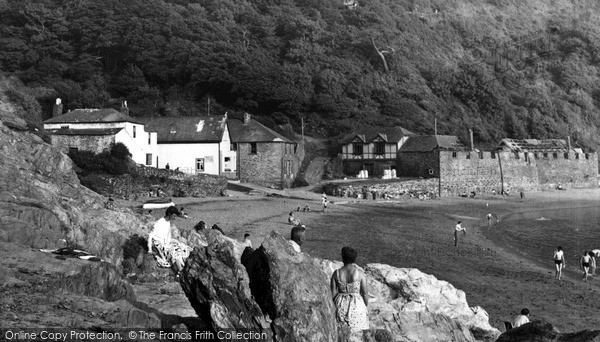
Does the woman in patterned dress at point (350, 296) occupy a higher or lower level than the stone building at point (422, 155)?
lower

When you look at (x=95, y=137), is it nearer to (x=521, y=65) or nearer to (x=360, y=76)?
(x=360, y=76)

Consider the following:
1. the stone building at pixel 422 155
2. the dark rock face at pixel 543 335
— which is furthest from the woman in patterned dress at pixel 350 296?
the stone building at pixel 422 155

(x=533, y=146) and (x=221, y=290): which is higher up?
(x=533, y=146)

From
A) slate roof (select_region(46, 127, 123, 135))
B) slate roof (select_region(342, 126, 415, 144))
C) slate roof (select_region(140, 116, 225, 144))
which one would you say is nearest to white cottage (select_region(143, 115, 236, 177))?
slate roof (select_region(140, 116, 225, 144))

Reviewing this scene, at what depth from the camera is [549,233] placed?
32.2 meters

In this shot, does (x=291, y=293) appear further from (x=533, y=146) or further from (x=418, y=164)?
(x=533, y=146)

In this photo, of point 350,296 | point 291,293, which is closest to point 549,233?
point 350,296

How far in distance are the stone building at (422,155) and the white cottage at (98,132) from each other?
22.6 metres

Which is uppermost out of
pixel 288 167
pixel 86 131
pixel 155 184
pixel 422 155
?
pixel 86 131

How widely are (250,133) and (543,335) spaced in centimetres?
4114

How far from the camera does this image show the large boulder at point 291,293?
718cm

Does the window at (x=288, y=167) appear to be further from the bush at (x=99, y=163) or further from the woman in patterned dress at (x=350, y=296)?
the woman in patterned dress at (x=350, y=296)

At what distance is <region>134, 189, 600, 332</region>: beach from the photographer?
1745cm

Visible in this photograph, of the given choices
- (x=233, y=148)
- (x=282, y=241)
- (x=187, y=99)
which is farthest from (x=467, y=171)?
(x=282, y=241)
